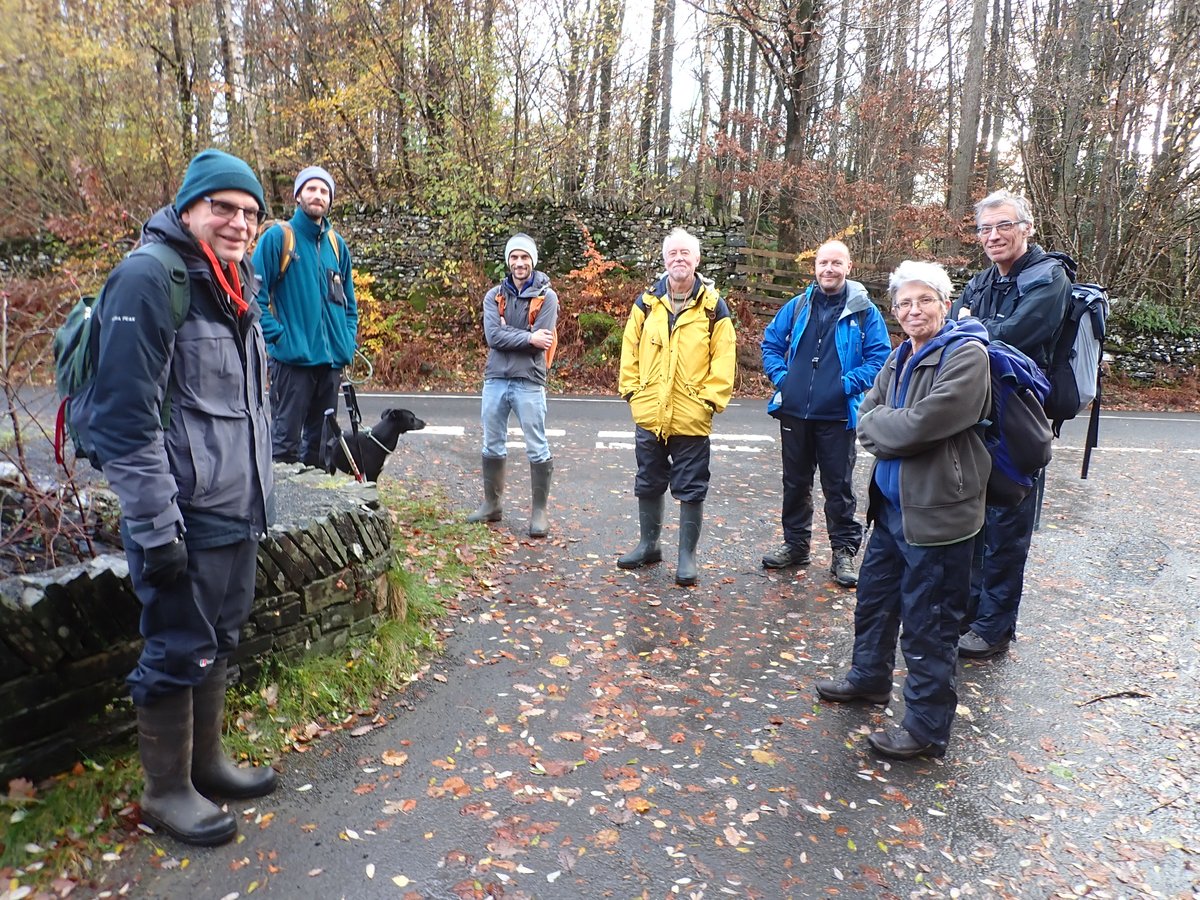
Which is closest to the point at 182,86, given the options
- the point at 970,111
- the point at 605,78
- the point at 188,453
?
the point at 605,78

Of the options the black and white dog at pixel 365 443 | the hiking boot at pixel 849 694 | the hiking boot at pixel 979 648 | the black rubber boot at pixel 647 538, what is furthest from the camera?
the black rubber boot at pixel 647 538

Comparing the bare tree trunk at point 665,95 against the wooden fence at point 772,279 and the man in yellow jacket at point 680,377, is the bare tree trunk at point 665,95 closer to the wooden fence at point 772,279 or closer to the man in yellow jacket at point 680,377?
the wooden fence at point 772,279

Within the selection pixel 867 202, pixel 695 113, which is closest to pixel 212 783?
pixel 867 202

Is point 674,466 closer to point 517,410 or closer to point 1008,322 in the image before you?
point 517,410

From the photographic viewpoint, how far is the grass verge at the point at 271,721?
2.63 m

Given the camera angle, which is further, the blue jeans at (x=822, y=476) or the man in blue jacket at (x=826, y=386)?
the blue jeans at (x=822, y=476)

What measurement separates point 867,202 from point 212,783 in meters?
17.7

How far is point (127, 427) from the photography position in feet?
7.88

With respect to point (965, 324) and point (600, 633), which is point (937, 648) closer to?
point (965, 324)

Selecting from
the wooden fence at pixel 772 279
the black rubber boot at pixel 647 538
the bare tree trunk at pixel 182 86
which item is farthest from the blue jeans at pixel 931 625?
the bare tree trunk at pixel 182 86

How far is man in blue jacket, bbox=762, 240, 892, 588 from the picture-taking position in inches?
209

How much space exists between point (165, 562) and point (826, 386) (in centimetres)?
413

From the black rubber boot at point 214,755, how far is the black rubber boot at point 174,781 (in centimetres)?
13

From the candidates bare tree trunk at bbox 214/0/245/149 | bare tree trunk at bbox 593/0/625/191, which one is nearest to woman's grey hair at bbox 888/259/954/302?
bare tree trunk at bbox 593/0/625/191
